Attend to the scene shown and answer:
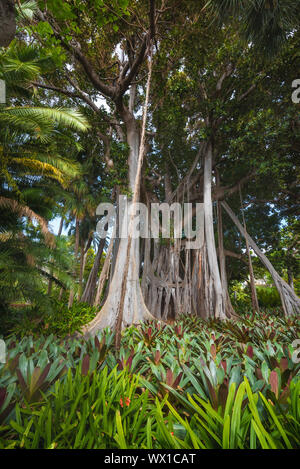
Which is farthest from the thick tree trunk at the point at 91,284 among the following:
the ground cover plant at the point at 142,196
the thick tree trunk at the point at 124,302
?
the thick tree trunk at the point at 124,302

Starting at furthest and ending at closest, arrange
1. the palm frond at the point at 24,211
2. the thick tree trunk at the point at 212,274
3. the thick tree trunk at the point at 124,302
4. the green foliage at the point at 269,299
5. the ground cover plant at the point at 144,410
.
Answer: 1. the green foliage at the point at 269,299
2. the thick tree trunk at the point at 212,274
3. the palm frond at the point at 24,211
4. the thick tree trunk at the point at 124,302
5. the ground cover plant at the point at 144,410

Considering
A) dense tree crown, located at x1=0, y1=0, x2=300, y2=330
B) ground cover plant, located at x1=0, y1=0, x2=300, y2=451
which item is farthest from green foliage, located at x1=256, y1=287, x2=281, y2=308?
ground cover plant, located at x1=0, y1=0, x2=300, y2=451

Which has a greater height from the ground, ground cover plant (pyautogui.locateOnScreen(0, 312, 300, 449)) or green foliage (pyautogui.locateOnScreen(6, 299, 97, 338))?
ground cover plant (pyautogui.locateOnScreen(0, 312, 300, 449))

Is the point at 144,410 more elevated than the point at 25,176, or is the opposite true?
the point at 25,176

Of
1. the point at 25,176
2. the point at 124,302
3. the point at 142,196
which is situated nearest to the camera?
the point at 124,302

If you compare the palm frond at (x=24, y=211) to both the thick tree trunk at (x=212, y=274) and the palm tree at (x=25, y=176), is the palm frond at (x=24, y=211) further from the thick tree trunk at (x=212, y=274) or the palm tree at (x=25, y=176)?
the thick tree trunk at (x=212, y=274)

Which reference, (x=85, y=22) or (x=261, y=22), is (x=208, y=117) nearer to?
(x=261, y=22)

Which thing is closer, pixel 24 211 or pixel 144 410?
pixel 144 410

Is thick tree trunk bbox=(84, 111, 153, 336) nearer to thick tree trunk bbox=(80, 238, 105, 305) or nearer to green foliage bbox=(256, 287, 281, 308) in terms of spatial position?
thick tree trunk bbox=(80, 238, 105, 305)

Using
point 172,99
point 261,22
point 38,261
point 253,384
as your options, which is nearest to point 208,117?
point 172,99

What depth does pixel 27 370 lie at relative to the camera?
1432mm

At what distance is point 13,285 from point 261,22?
20.1 feet

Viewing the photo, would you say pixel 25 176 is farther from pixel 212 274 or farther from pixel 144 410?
pixel 144 410

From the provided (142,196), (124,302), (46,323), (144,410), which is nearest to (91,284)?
(46,323)
